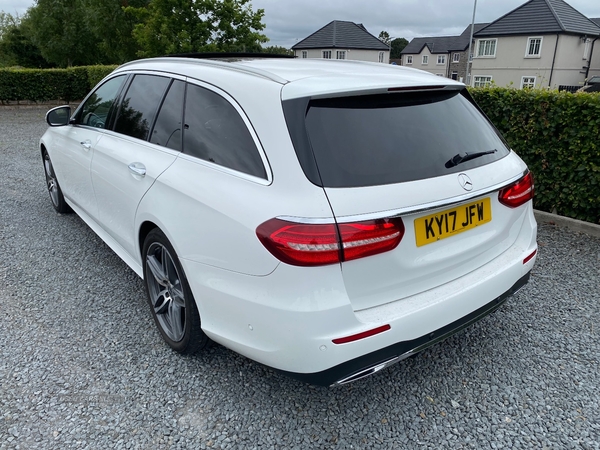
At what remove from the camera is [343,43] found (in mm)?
63312

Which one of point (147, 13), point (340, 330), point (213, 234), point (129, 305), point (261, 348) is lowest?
point (129, 305)

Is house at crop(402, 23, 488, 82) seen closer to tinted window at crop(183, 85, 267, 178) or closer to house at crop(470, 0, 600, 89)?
house at crop(470, 0, 600, 89)

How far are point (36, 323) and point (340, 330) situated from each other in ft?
7.82

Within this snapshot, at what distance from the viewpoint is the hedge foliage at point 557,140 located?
464cm

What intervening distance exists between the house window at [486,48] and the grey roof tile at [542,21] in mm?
752

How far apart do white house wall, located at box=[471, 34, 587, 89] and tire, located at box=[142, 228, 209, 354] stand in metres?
42.7

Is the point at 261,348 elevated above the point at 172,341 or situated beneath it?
elevated above

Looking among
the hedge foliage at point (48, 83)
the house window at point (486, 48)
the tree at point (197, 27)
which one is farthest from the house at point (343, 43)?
the hedge foliage at point (48, 83)

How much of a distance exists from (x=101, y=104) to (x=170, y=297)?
2014 millimetres

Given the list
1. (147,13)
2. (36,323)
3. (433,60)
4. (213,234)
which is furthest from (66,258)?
(433,60)

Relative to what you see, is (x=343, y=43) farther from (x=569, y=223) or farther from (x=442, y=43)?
(x=569, y=223)

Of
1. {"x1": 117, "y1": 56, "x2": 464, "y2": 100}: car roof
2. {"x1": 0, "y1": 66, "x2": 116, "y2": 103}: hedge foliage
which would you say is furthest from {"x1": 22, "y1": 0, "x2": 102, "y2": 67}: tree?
{"x1": 117, "y1": 56, "x2": 464, "y2": 100}: car roof

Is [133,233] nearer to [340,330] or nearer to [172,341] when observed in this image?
[172,341]

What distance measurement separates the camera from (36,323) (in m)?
3.17
